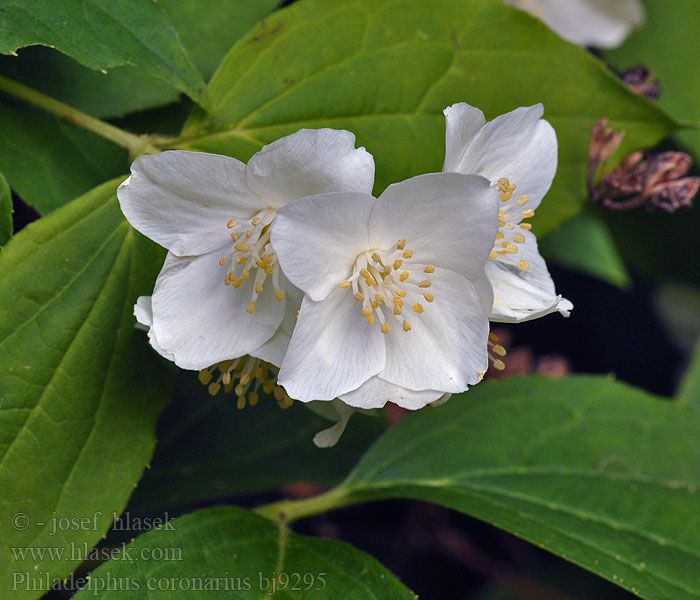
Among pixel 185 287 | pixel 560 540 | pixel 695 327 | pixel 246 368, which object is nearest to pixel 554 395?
pixel 560 540

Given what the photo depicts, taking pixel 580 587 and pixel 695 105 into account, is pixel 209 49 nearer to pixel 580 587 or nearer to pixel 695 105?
pixel 695 105

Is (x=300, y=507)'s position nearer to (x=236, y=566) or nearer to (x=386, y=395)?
(x=236, y=566)

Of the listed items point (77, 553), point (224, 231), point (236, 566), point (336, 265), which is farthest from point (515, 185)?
point (77, 553)

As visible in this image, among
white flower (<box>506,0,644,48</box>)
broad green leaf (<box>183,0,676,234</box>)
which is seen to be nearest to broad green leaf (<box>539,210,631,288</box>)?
white flower (<box>506,0,644,48</box>)

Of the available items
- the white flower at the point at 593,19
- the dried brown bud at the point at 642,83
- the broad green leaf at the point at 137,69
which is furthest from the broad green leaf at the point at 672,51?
the broad green leaf at the point at 137,69

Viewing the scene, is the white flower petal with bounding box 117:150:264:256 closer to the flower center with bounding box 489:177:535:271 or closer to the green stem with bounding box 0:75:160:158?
the green stem with bounding box 0:75:160:158

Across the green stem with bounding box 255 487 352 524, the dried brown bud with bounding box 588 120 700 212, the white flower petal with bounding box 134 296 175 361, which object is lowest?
the green stem with bounding box 255 487 352 524

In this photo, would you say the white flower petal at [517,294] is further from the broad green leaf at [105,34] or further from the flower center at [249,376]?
the broad green leaf at [105,34]
